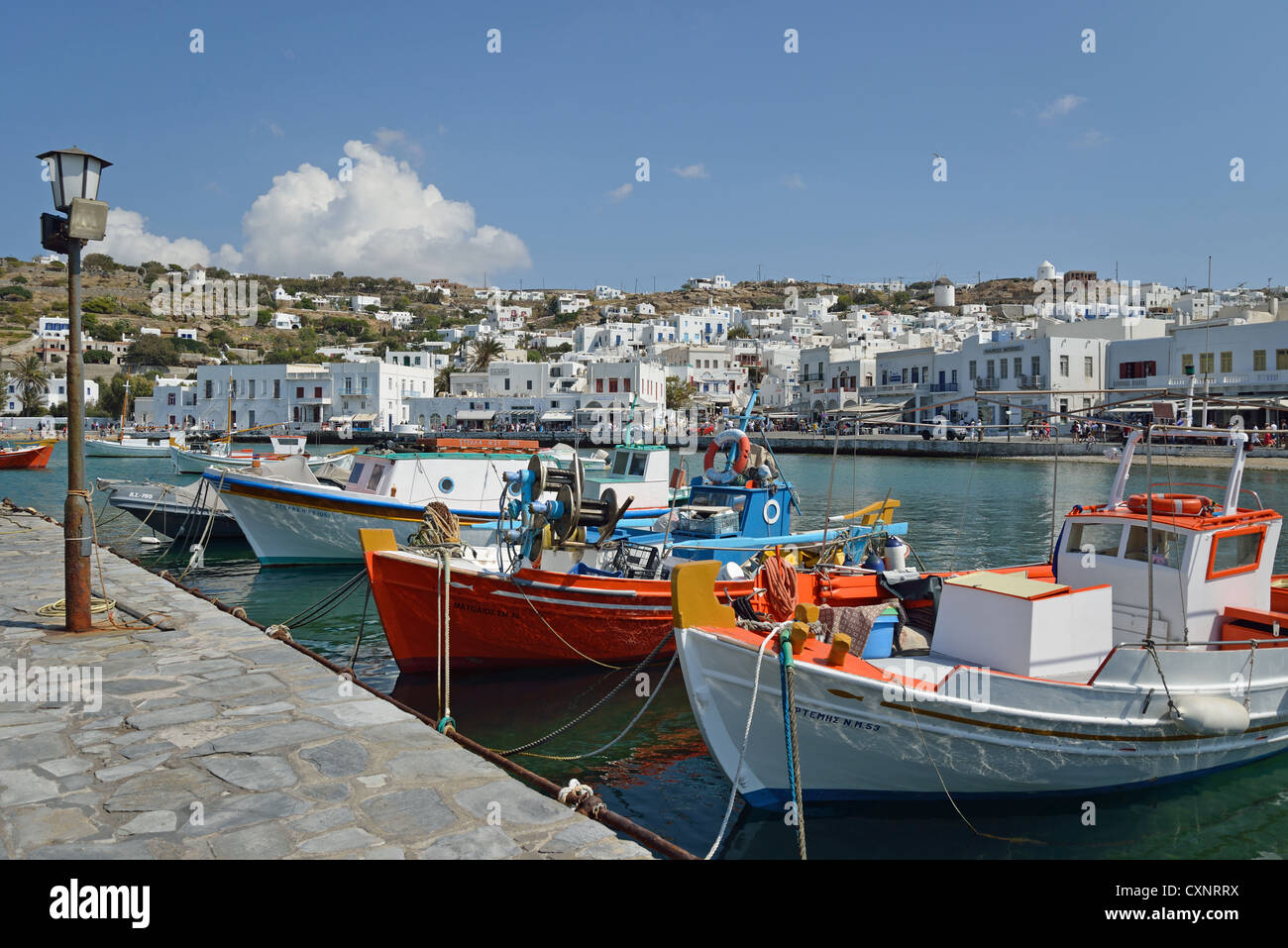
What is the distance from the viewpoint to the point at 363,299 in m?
157

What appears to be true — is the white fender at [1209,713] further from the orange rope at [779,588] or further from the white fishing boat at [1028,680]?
the orange rope at [779,588]

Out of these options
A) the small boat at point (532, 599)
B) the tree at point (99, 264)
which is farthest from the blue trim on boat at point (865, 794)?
the tree at point (99, 264)

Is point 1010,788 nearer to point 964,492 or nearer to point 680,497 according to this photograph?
point 680,497

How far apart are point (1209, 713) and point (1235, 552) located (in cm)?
196

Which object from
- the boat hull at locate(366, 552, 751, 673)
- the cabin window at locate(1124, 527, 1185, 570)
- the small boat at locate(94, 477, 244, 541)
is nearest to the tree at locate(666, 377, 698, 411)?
the small boat at locate(94, 477, 244, 541)

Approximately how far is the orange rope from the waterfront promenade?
422 cm

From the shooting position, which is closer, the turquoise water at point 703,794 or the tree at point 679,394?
the turquoise water at point 703,794

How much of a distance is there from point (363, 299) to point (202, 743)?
16273 centimetres

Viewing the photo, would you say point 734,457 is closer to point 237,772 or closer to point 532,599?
point 532,599

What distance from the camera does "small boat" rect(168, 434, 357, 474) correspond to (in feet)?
84.7

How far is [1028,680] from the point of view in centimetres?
649

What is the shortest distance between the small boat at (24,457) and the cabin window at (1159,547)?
49.7m

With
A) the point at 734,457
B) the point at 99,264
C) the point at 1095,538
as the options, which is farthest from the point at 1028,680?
the point at 99,264

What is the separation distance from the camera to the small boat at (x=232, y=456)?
25827 mm
